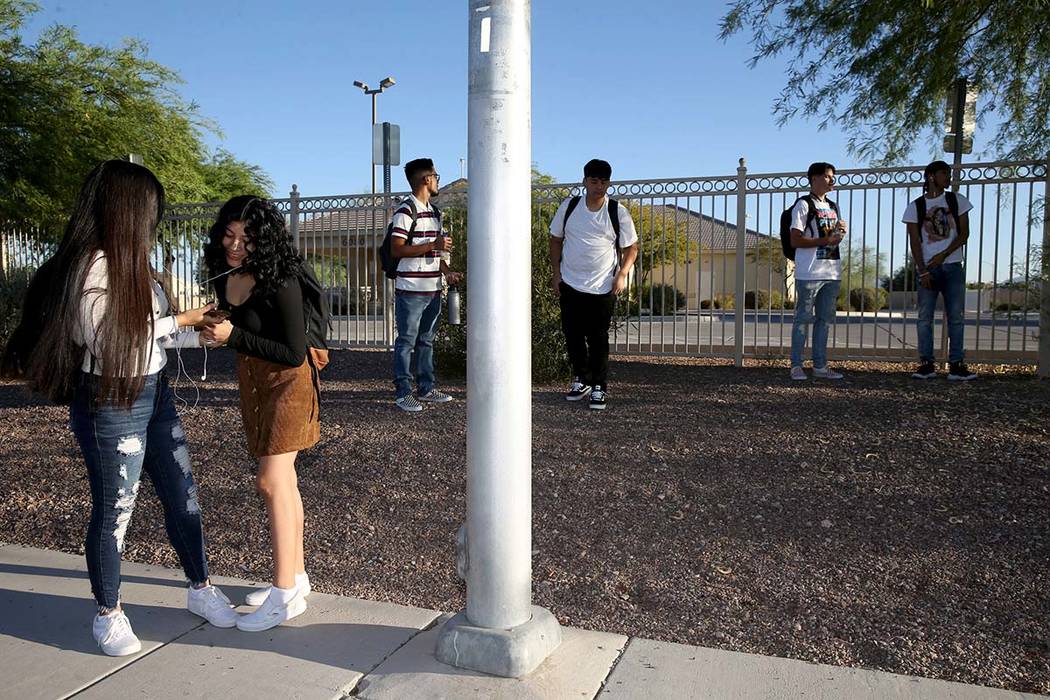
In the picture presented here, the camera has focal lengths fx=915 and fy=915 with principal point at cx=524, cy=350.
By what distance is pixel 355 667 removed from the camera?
314 cm

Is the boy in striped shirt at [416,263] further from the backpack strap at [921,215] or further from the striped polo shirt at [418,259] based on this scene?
the backpack strap at [921,215]

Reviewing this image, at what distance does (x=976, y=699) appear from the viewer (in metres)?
2.84

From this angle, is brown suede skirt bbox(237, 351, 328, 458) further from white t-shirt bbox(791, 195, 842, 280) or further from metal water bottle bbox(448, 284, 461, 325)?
white t-shirt bbox(791, 195, 842, 280)

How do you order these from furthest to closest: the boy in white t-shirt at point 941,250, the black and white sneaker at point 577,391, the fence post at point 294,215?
the fence post at point 294,215 < the boy in white t-shirt at point 941,250 < the black and white sneaker at point 577,391

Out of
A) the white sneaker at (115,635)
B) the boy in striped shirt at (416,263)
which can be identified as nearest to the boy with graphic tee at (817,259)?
the boy in striped shirt at (416,263)

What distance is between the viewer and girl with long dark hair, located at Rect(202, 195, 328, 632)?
11.0 feet

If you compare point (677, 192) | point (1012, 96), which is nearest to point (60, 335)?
point (677, 192)

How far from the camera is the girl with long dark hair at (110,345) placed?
3.09 meters

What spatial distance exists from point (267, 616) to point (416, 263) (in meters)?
4.14

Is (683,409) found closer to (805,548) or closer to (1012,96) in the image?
(805,548)

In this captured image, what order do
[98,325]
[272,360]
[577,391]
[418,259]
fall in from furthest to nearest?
[577,391] < [418,259] < [272,360] < [98,325]

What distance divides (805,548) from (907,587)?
0.54 meters


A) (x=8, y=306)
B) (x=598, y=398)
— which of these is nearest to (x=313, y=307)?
(x=598, y=398)

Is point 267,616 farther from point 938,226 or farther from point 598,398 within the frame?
point 938,226
